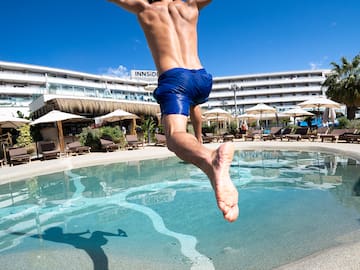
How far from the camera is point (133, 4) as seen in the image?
80.0 inches

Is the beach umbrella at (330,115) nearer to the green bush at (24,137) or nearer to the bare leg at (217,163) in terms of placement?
the bare leg at (217,163)

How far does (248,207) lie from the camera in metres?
5.32

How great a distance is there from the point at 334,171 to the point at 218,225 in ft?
17.1

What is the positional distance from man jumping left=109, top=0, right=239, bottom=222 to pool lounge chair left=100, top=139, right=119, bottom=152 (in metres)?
13.6

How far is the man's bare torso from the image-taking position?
189 centimetres

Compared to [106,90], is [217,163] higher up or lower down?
lower down

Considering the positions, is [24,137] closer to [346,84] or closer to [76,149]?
[76,149]

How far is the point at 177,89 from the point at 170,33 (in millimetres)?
468

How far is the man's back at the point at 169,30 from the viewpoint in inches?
74.3

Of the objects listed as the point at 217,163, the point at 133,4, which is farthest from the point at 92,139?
the point at 217,163

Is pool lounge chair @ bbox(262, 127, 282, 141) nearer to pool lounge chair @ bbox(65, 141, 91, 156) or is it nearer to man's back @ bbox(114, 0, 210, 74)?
pool lounge chair @ bbox(65, 141, 91, 156)

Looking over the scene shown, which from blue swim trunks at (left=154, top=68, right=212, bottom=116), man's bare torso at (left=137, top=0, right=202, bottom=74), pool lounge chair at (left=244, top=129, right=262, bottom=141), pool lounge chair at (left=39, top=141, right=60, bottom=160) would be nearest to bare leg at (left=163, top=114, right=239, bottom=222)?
blue swim trunks at (left=154, top=68, right=212, bottom=116)

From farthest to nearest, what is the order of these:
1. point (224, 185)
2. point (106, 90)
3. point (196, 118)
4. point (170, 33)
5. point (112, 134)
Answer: point (106, 90) → point (112, 134) → point (196, 118) → point (170, 33) → point (224, 185)

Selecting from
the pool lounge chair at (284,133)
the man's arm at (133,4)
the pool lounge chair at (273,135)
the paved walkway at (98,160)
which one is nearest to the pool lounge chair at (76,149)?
the paved walkway at (98,160)
